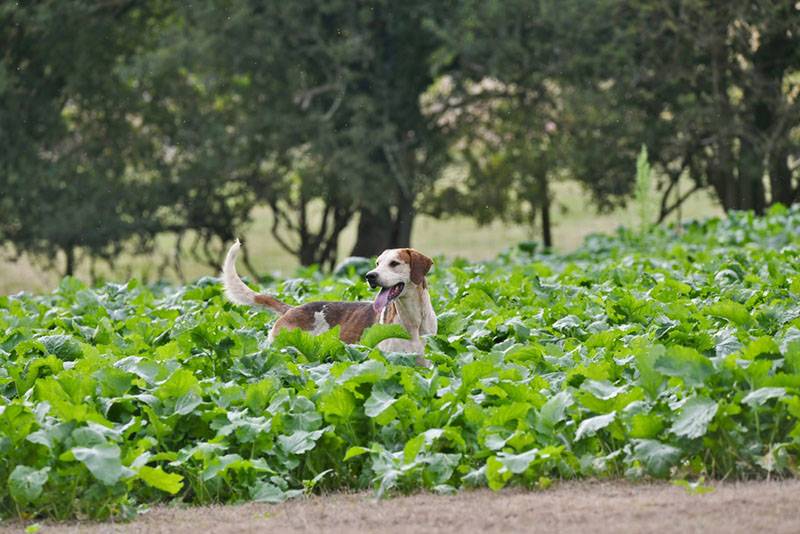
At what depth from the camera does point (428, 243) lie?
44719mm

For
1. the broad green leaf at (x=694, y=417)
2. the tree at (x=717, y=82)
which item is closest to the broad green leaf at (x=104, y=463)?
the broad green leaf at (x=694, y=417)

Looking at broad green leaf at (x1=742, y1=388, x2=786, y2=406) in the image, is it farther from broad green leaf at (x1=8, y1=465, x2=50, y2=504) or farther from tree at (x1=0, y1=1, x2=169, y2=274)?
tree at (x1=0, y1=1, x2=169, y2=274)

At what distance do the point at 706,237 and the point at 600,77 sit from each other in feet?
29.2

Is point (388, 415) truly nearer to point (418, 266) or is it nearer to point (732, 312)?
point (418, 266)

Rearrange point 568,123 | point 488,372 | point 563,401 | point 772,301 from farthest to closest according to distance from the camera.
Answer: point 568,123 → point 772,301 → point 488,372 → point 563,401

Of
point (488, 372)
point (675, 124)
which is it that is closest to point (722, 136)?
point (675, 124)

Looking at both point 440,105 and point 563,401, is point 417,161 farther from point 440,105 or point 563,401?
point 563,401

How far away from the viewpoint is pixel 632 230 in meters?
21.0

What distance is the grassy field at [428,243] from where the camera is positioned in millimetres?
33750

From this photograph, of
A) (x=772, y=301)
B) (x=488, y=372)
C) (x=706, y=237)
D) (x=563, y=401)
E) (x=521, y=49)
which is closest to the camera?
(x=563, y=401)

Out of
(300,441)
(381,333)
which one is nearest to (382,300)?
(381,333)

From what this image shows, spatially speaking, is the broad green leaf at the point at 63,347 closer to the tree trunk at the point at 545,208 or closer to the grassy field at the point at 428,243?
the grassy field at the point at 428,243

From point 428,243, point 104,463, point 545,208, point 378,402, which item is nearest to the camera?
point 104,463

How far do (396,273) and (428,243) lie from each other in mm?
A: 34903
